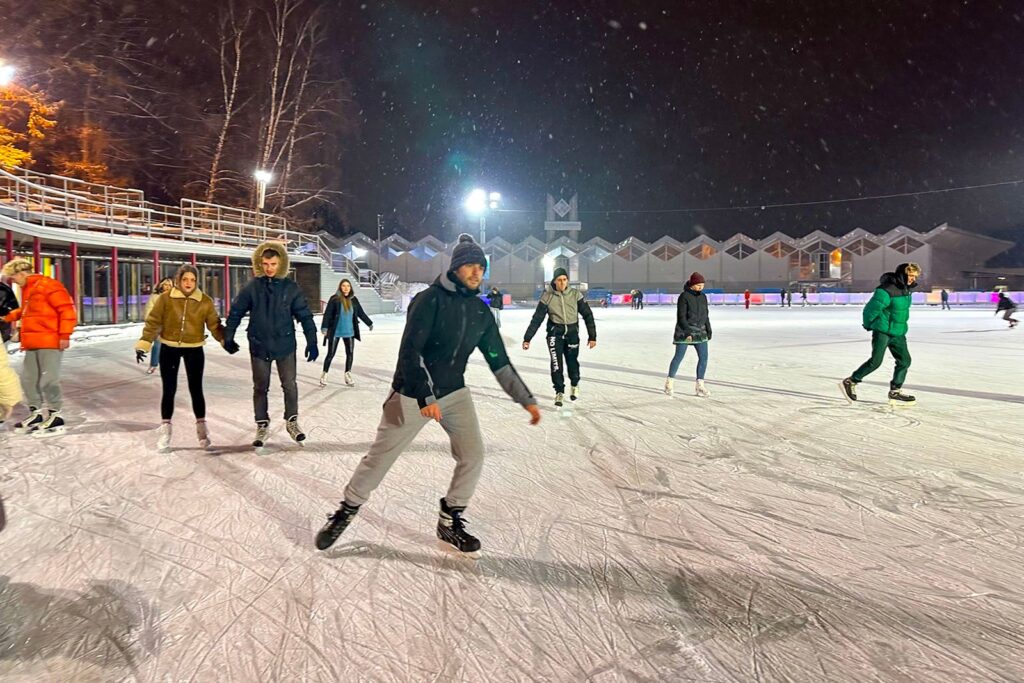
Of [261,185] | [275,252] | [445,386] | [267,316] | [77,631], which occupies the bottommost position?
[77,631]

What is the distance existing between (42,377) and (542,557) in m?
5.06

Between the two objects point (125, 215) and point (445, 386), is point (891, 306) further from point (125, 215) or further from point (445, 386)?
point (125, 215)

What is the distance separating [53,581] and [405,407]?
162cm

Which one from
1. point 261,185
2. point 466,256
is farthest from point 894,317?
point 261,185

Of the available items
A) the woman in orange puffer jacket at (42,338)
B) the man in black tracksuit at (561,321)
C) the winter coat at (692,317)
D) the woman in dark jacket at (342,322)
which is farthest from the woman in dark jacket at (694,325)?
the woman in orange puffer jacket at (42,338)

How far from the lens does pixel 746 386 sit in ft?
28.0

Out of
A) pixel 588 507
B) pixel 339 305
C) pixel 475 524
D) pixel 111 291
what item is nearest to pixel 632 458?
pixel 588 507

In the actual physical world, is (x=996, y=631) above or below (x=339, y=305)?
below

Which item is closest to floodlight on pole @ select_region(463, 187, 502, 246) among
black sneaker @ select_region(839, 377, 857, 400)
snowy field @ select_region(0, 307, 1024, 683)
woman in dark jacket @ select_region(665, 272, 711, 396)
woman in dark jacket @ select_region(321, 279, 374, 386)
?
woman in dark jacket @ select_region(321, 279, 374, 386)

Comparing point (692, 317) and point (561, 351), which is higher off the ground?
point (692, 317)

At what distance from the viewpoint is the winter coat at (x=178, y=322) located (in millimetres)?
4910

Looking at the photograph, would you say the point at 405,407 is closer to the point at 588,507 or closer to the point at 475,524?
the point at 475,524

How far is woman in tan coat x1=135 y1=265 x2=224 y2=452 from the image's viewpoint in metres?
4.92

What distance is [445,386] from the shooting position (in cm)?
307
